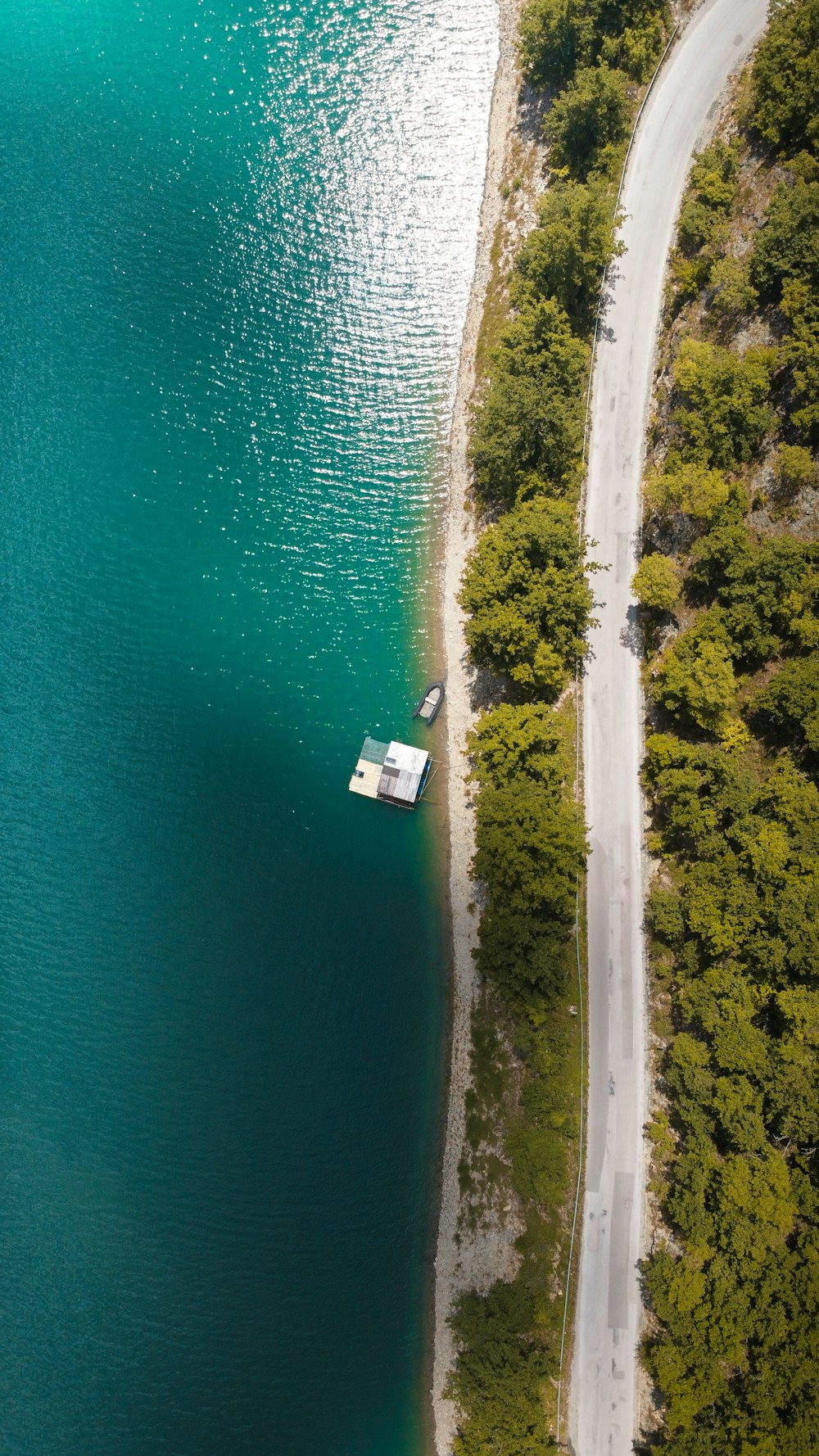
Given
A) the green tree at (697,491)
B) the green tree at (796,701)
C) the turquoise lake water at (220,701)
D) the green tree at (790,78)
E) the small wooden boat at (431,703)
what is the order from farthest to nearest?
the small wooden boat at (431,703)
the turquoise lake water at (220,701)
the green tree at (790,78)
the green tree at (697,491)
the green tree at (796,701)

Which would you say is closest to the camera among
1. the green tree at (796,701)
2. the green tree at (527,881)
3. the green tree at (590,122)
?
the green tree at (796,701)

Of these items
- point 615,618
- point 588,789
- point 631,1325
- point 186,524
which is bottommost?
point 631,1325

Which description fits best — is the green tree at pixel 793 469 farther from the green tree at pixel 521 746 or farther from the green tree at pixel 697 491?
the green tree at pixel 521 746

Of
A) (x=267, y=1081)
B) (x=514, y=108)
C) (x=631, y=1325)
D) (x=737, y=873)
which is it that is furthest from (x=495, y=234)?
(x=631, y=1325)

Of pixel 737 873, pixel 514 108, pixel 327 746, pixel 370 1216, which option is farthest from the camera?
pixel 514 108

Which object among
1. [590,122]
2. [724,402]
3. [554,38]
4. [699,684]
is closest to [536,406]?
[724,402]

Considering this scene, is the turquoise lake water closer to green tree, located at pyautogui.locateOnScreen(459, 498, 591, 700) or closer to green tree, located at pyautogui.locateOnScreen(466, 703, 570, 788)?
green tree, located at pyautogui.locateOnScreen(466, 703, 570, 788)

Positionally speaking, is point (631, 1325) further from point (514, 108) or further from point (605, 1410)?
point (514, 108)

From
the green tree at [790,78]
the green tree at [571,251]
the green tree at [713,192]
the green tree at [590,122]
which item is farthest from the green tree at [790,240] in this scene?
the green tree at [590,122]
